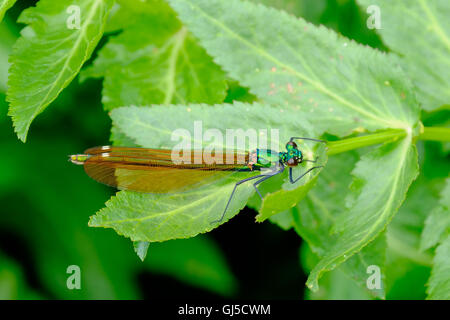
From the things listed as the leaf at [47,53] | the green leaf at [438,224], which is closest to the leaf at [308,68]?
the green leaf at [438,224]

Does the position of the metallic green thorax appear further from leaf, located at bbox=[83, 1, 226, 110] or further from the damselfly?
leaf, located at bbox=[83, 1, 226, 110]

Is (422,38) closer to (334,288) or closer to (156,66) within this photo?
(156,66)

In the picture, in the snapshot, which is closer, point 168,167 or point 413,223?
point 168,167

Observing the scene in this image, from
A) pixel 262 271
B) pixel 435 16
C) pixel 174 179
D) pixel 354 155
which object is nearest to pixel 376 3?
pixel 435 16

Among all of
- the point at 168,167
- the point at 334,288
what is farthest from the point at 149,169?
the point at 334,288

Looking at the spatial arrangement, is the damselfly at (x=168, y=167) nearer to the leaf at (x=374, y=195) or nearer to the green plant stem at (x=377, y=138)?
the green plant stem at (x=377, y=138)

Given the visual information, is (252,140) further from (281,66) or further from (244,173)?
(281,66)
